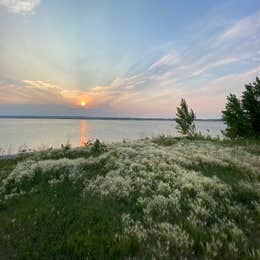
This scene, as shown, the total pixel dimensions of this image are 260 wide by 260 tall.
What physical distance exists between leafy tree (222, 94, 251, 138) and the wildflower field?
22097mm

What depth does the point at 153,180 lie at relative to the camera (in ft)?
33.7

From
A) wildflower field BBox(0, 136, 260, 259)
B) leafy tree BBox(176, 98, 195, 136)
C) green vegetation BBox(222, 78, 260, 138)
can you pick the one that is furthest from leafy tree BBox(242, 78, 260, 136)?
wildflower field BBox(0, 136, 260, 259)

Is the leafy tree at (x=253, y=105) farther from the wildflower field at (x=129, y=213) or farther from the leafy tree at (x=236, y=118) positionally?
the wildflower field at (x=129, y=213)

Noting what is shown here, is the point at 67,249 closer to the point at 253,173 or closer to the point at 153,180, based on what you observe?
the point at 153,180

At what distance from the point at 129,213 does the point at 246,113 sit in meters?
31.0

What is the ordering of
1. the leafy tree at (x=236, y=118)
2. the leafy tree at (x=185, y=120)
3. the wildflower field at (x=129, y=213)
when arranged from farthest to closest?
the leafy tree at (x=185, y=120) → the leafy tree at (x=236, y=118) → the wildflower field at (x=129, y=213)

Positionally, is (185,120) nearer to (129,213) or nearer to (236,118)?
(236,118)

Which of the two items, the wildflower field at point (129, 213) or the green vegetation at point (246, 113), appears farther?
the green vegetation at point (246, 113)

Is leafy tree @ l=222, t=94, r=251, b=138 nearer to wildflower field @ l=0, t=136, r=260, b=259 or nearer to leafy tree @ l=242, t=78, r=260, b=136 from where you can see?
leafy tree @ l=242, t=78, r=260, b=136

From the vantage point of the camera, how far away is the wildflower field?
5.67m

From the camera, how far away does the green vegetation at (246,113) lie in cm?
3356

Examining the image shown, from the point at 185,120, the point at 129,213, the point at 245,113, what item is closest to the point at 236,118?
the point at 245,113

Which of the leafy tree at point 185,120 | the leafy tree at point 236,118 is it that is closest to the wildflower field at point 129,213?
the leafy tree at point 236,118

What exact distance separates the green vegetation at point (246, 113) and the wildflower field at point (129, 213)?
72.8 feet
